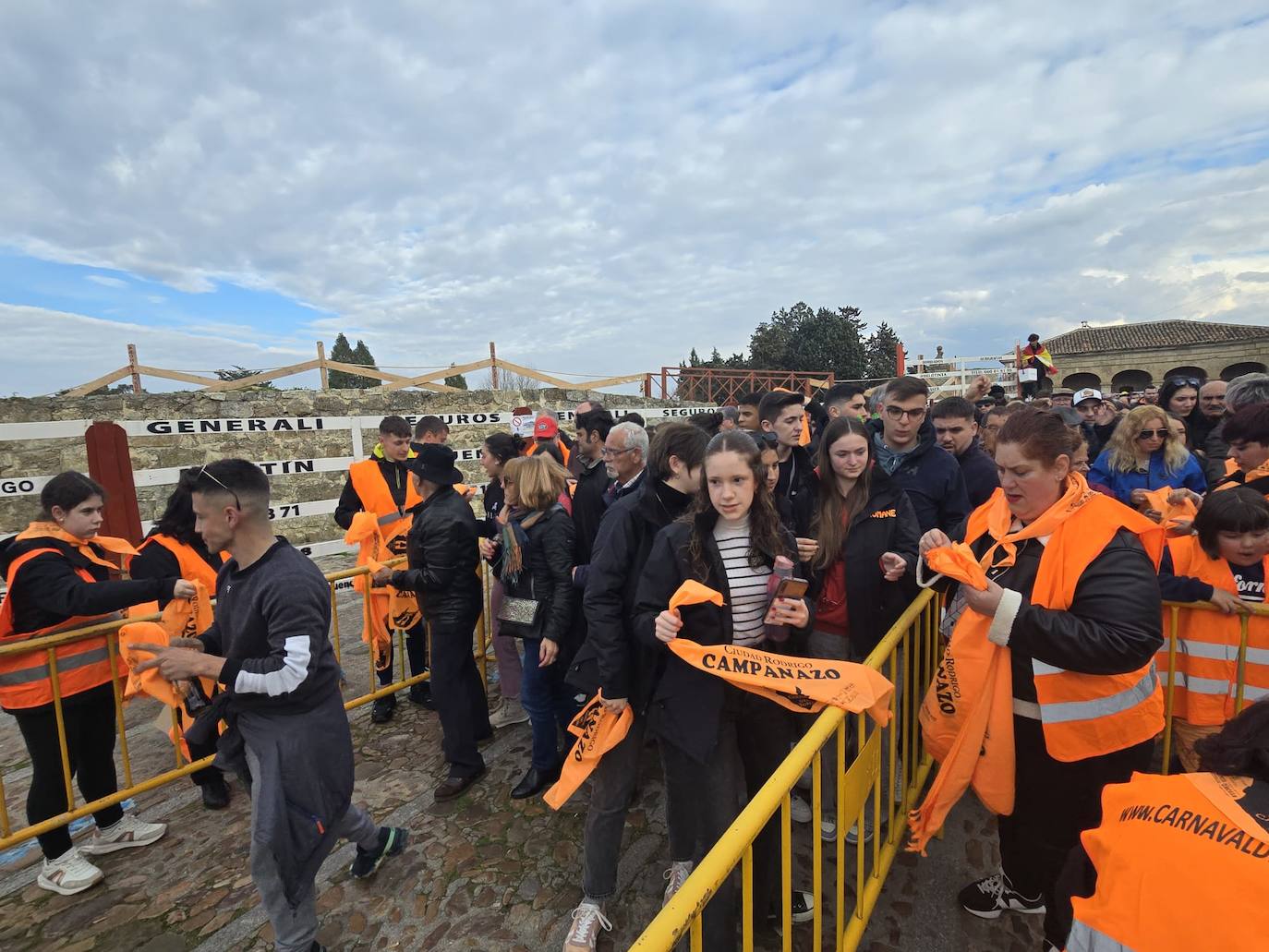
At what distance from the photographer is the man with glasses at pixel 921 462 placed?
A: 3.34 metres

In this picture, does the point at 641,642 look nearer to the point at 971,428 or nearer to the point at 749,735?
the point at 749,735

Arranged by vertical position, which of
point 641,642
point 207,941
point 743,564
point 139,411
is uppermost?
point 139,411

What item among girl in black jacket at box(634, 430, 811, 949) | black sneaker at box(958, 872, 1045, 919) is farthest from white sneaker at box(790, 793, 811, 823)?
black sneaker at box(958, 872, 1045, 919)

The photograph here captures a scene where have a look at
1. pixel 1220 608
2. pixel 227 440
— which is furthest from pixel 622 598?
pixel 227 440

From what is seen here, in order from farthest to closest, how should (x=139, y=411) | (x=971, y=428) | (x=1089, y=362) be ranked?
(x=1089, y=362), (x=139, y=411), (x=971, y=428)

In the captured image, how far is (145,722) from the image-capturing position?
475 centimetres

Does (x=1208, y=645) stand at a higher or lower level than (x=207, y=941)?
higher

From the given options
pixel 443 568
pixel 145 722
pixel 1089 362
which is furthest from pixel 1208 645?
pixel 1089 362

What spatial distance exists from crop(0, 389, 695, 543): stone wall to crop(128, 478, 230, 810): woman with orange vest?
648 centimetres

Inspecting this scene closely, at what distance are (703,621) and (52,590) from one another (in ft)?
10.7

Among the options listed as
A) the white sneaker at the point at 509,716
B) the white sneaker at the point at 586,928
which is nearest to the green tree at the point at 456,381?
the white sneaker at the point at 509,716

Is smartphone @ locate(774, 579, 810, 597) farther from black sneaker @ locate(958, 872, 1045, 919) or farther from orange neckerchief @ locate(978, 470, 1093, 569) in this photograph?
black sneaker @ locate(958, 872, 1045, 919)

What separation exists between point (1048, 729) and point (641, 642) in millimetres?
1451

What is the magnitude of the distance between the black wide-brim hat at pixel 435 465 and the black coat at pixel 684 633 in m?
1.66
